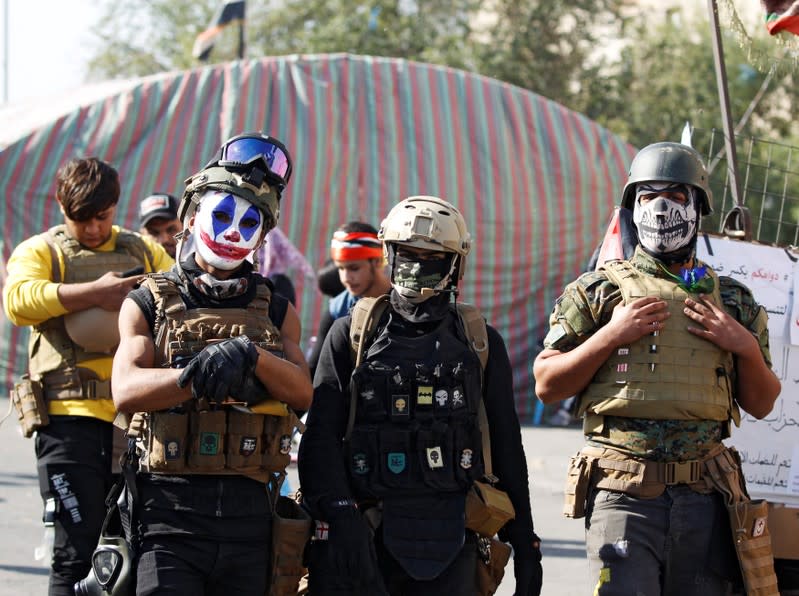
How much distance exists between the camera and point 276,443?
3.88m

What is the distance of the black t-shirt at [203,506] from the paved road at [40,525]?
314 centimetres

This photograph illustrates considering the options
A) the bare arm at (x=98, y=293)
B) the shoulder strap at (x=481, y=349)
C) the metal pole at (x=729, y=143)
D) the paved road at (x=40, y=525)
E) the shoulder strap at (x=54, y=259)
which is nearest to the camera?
the shoulder strap at (x=481, y=349)

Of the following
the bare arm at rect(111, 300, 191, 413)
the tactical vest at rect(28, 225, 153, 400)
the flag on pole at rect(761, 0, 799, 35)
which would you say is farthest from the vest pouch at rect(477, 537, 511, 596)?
the flag on pole at rect(761, 0, 799, 35)

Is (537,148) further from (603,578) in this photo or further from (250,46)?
(250,46)

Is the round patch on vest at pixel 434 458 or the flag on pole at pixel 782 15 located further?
the flag on pole at pixel 782 15

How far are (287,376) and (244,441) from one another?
251mm

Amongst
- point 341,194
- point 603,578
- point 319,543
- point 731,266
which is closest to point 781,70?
point 731,266

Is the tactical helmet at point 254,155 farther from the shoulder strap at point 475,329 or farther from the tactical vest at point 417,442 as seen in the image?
the shoulder strap at point 475,329

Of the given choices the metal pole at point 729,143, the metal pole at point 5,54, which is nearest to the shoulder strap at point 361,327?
the metal pole at point 729,143

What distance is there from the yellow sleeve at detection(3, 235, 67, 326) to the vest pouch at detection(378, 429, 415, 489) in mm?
1701

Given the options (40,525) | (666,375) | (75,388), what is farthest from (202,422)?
(40,525)

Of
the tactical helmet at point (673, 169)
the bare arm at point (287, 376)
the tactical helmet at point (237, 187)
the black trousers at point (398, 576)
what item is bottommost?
the black trousers at point (398, 576)

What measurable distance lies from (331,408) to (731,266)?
248 cm

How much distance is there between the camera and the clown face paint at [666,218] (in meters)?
4.34
